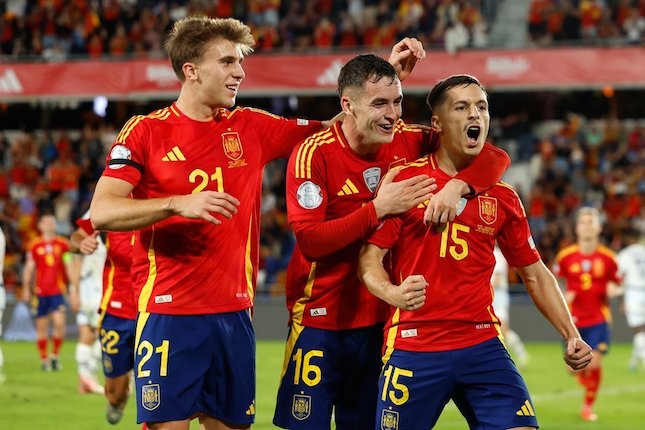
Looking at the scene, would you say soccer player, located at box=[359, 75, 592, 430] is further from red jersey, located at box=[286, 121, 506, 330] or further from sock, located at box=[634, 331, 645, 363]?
sock, located at box=[634, 331, 645, 363]

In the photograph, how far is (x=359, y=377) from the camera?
5.95 meters

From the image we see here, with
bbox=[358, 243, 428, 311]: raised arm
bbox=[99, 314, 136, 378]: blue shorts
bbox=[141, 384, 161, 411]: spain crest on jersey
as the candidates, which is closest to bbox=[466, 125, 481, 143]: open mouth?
bbox=[358, 243, 428, 311]: raised arm

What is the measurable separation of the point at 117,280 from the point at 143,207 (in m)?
3.58

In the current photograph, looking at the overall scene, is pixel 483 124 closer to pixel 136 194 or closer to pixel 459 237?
pixel 459 237

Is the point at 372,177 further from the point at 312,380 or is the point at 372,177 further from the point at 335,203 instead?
the point at 312,380

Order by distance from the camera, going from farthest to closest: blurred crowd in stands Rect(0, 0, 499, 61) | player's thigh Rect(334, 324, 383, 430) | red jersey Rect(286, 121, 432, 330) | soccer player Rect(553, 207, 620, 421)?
blurred crowd in stands Rect(0, 0, 499, 61)
soccer player Rect(553, 207, 620, 421)
player's thigh Rect(334, 324, 383, 430)
red jersey Rect(286, 121, 432, 330)

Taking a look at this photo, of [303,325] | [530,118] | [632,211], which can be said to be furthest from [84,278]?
[530,118]

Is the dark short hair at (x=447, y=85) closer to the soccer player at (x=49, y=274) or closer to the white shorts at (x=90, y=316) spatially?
the white shorts at (x=90, y=316)

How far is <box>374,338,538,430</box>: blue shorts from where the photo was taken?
537 cm

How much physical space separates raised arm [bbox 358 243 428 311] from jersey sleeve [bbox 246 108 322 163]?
0.85 meters

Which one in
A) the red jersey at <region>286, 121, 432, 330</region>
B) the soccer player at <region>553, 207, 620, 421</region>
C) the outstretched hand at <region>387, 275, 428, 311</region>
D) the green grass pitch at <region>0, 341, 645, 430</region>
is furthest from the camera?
the soccer player at <region>553, 207, 620, 421</region>

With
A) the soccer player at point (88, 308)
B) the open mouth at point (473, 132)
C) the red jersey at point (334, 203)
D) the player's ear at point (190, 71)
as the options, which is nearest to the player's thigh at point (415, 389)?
the red jersey at point (334, 203)

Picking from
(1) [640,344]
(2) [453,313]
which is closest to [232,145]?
(2) [453,313]

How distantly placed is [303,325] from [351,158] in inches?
37.3
